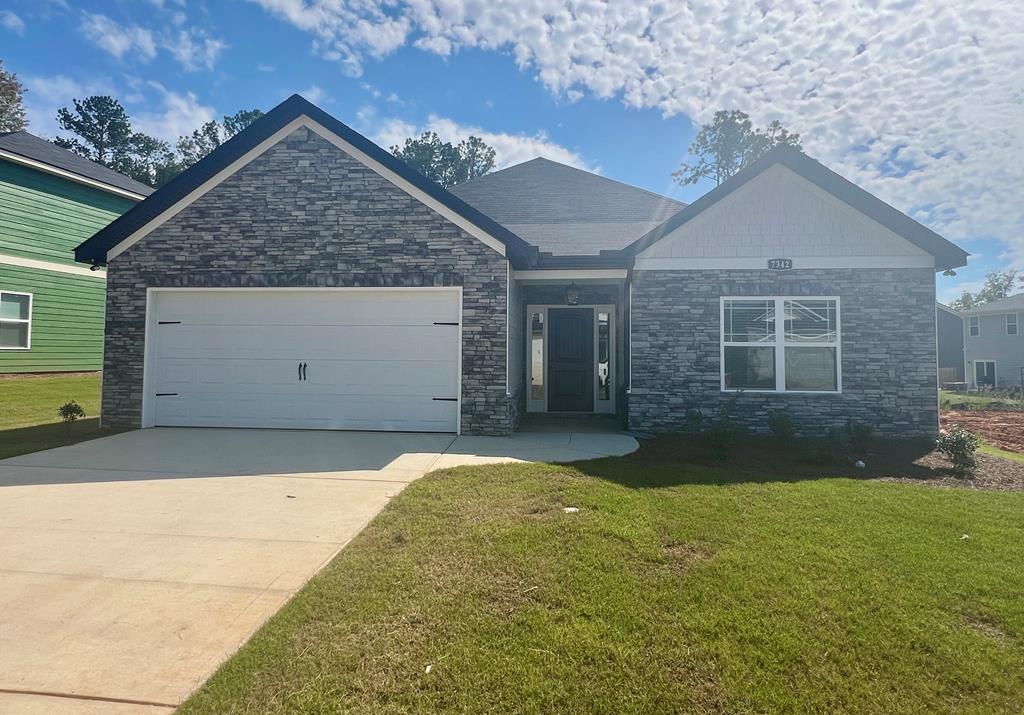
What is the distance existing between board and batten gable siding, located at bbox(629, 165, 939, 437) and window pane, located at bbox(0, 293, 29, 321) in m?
16.8

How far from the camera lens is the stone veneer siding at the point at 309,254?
28.2ft

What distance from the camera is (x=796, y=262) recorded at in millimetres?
8852

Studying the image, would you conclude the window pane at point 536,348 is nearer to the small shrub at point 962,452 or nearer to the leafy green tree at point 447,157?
the small shrub at point 962,452

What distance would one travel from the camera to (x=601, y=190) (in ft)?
43.9

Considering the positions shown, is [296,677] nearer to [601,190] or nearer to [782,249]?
[782,249]

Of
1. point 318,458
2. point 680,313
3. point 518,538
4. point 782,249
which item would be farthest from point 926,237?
point 318,458

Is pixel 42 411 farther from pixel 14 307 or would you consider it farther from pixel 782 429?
pixel 782 429

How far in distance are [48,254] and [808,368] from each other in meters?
19.9

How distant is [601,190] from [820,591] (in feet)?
38.0

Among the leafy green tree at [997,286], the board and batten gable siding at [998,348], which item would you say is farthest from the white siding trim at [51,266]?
the leafy green tree at [997,286]

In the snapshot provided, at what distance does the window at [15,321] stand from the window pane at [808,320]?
63.0 ft

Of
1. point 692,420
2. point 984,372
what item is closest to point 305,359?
point 692,420

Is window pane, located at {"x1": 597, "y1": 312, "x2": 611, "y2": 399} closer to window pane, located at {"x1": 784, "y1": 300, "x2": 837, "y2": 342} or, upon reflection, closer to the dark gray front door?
the dark gray front door

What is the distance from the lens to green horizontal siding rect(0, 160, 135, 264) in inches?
570
